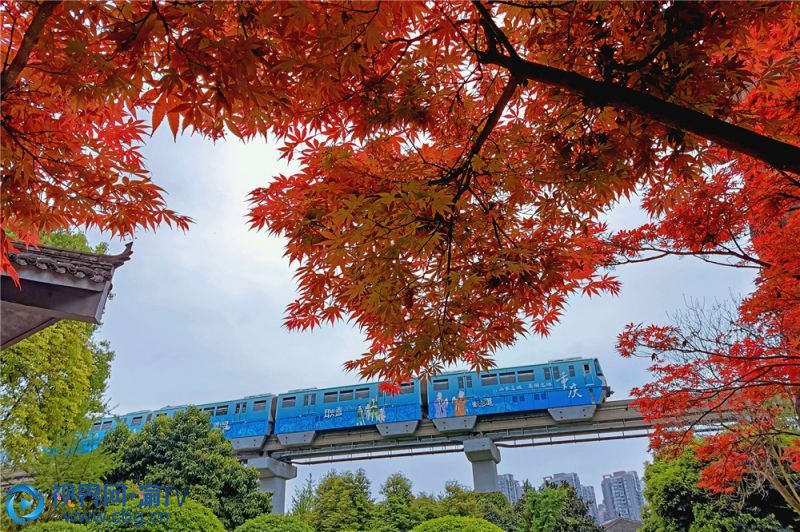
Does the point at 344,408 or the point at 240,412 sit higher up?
the point at 240,412

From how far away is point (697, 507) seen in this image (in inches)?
245

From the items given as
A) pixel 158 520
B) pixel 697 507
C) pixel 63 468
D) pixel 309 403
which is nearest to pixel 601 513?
pixel 309 403

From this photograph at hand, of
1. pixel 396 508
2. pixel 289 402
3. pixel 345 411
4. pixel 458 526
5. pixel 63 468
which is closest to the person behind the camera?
pixel 63 468

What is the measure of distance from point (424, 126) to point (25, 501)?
5.84 metres

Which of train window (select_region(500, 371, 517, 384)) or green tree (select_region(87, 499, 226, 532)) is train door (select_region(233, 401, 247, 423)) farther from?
green tree (select_region(87, 499, 226, 532))

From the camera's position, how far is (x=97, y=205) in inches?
70.9

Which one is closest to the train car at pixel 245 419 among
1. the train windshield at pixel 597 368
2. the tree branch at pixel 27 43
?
the train windshield at pixel 597 368

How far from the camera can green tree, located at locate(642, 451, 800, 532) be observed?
601 cm

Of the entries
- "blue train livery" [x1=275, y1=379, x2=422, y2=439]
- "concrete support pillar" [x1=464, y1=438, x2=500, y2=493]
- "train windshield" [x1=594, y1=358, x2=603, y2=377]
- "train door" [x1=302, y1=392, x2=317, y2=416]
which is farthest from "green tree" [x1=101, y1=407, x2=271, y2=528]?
"train windshield" [x1=594, y1=358, x2=603, y2=377]

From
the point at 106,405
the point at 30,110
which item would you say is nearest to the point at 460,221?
the point at 30,110

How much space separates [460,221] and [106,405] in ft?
36.3

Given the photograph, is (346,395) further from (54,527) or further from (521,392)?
(54,527)

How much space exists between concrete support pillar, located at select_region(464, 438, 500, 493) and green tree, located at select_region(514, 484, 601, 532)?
4212 mm

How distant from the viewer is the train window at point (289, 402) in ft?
45.4
